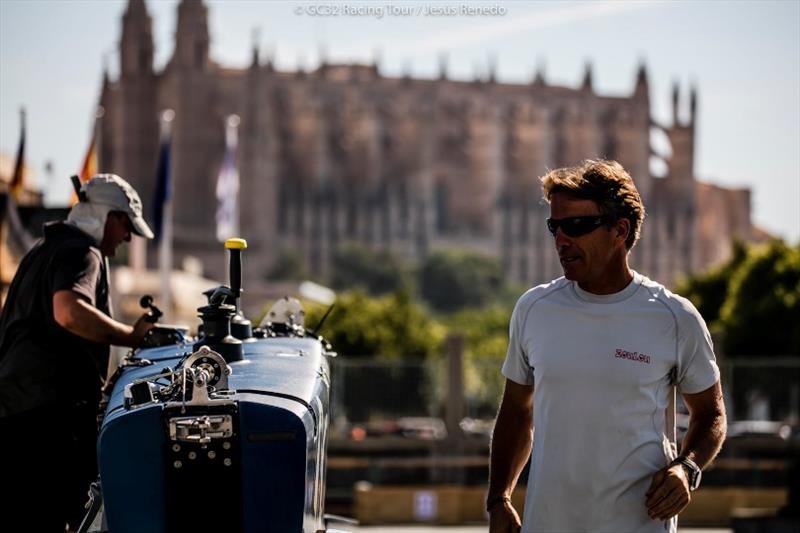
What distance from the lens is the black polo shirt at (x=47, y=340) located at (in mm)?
5152

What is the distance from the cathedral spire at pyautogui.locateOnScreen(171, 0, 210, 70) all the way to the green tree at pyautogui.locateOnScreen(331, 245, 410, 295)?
14117 mm

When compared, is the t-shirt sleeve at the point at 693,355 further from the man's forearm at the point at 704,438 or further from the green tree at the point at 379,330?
the green tree at the point at 379,330

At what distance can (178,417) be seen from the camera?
151 inches

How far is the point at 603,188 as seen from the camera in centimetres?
413

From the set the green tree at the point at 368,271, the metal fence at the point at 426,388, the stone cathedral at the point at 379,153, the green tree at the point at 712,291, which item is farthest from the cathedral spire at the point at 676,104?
the metal fence at the point at 426,388

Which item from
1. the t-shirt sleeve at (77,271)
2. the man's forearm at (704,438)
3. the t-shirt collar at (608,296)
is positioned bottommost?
the man's forearm at (704,438)

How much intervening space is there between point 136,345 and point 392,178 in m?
108

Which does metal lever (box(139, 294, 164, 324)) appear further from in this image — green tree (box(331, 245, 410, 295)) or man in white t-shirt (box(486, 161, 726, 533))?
green tree (box(331, 245, 410, 295))

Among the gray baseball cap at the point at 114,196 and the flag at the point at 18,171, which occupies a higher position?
the gray baseball cap at the point at 114,196

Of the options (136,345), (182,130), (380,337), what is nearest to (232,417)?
(136,345)

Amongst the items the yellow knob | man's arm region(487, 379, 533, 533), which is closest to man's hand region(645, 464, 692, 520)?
man's arm region(487, 379, 533, 533)

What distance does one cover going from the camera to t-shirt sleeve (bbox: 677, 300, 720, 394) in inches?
160

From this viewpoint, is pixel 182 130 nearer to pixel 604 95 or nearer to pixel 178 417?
A: pixel 604 95

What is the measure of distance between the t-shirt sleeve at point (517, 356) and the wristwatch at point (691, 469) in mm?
419
